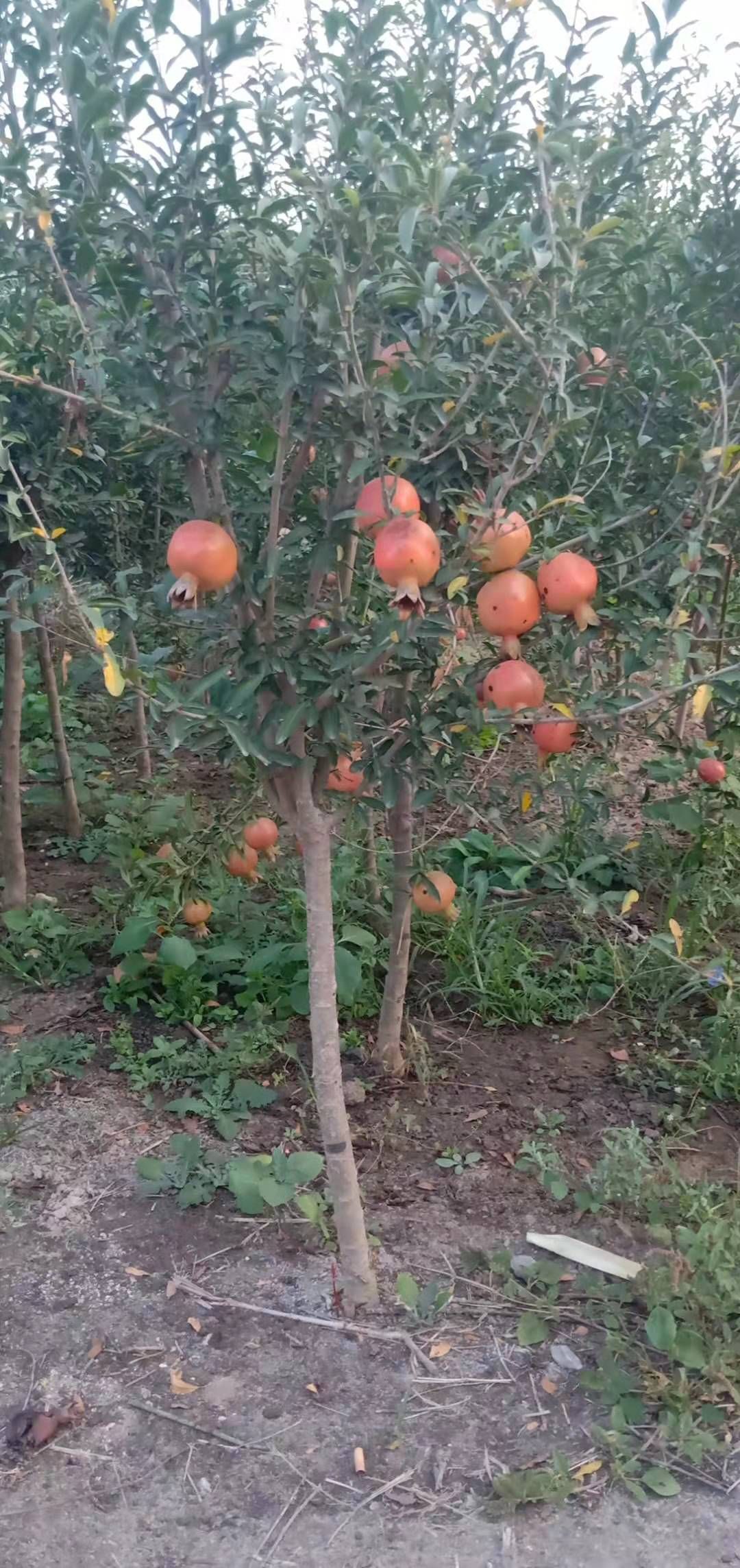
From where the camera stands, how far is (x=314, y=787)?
85.9 inches

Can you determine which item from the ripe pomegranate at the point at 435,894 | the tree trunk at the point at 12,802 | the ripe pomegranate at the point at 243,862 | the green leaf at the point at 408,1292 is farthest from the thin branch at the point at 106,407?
the tree trunk at the point at 12,802

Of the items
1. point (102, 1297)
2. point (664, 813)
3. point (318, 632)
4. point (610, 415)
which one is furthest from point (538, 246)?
point (102, 1297)

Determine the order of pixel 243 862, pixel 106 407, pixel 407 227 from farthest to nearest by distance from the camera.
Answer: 1. pixel 243 862
2. pixel 106 407
3. pixel 407 227

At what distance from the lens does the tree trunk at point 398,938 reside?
271cm

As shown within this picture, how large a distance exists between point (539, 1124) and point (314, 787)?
119 cm

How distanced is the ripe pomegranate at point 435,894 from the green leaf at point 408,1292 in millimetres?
830

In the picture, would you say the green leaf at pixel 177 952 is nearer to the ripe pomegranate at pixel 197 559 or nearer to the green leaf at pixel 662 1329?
the green leaf at pixel 662 1329

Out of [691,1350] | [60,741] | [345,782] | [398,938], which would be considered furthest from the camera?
[60,741]

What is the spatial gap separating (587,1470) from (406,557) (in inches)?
60.3

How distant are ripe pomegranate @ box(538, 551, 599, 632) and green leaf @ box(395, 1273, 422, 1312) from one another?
1343mm

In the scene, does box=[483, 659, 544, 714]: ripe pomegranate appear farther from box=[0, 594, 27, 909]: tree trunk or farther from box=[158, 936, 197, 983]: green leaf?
box=[0, 594, 27, 909]: tree trunk

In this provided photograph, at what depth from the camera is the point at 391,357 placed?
1.75 meters

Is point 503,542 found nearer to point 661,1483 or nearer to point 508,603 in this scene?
point 508,603

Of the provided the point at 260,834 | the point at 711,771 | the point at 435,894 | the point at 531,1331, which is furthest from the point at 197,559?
the point at 711,771
